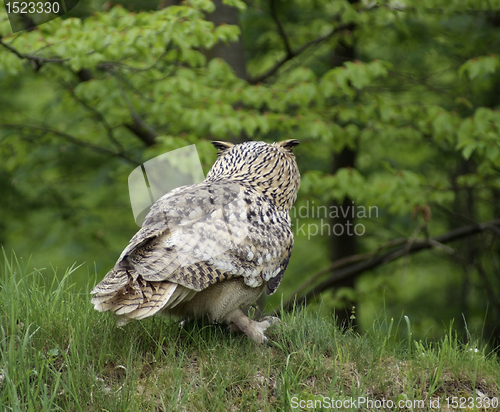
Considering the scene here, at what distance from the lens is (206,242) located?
276cm

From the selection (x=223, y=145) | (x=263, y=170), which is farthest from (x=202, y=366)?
(x=223, y=145)

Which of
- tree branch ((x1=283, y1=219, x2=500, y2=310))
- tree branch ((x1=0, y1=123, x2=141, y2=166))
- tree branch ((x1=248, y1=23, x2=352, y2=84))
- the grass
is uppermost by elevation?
tree branch ((x1=248, y1=23, x2=352, y2=84))

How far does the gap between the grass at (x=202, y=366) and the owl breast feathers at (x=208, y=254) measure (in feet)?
0.73

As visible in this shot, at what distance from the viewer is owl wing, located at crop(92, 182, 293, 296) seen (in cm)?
261

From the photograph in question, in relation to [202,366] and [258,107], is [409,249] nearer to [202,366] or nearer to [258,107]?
[258,107]

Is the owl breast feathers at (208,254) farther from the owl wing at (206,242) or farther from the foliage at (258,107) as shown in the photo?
the foliage at (258,107)

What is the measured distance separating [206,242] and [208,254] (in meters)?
0.06

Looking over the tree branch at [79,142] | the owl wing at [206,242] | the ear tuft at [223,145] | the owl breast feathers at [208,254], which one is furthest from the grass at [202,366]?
the tree branch at [79,142]

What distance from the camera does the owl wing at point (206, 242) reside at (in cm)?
261

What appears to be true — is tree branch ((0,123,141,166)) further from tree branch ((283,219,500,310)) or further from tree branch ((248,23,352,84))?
tree branch ((283,219,500,310))

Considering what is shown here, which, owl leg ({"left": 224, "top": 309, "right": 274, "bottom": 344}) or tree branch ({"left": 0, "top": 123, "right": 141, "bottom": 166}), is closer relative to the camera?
owl leg ({"left": 224, "top": 309, "right": 274, "bottom": 344})

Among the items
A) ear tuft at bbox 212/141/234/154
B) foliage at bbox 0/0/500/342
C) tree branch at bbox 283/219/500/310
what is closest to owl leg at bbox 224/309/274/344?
ear tuft at bbox 212/141/234/154

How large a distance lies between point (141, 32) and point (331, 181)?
267 cm

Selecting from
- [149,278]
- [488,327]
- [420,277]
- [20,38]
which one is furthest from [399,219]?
[149,278]
